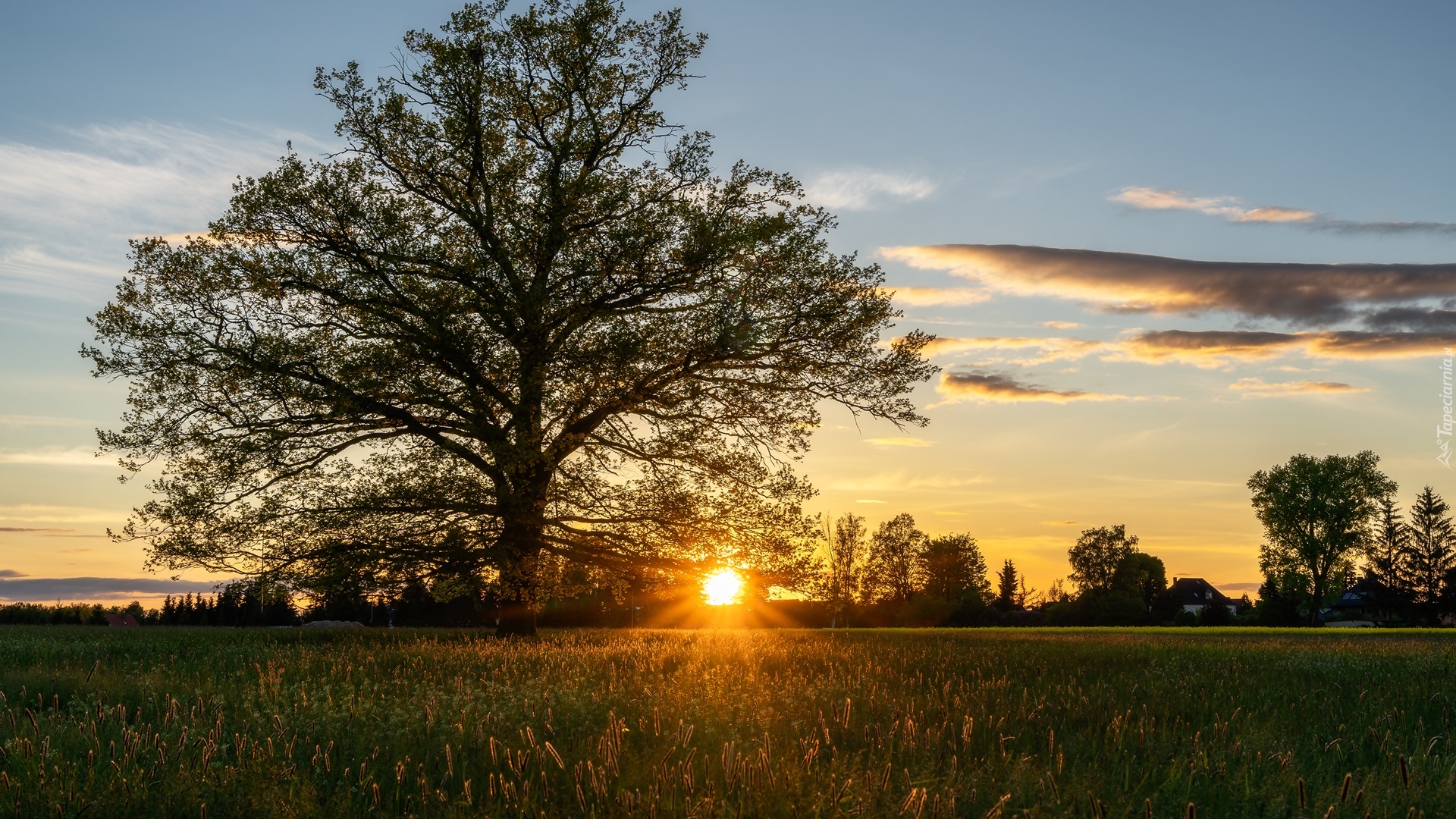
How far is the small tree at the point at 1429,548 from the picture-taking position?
101750 millimetres

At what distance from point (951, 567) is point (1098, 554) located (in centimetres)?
1939

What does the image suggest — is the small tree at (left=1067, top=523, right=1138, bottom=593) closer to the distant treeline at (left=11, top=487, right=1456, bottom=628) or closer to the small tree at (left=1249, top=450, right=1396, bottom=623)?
the distant treeline at (left=11, top=487, right=1456, bottom=628)

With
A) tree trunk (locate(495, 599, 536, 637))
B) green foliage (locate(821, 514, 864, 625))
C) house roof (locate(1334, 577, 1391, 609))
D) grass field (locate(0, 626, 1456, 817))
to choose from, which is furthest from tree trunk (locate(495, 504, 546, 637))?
Result: house roof (locate(1334, 577, 1391, 609))

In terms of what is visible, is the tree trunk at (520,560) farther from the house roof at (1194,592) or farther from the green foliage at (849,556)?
the house roof at (1194,592)

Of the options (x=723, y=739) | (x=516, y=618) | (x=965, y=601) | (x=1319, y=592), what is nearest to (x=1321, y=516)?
(x=1319, y=592)

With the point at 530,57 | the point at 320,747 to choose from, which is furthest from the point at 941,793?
the point at 530,57

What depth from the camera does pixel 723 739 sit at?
5.96m

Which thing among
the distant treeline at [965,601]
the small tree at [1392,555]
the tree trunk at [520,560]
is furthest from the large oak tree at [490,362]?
the small tree at [1392,555]

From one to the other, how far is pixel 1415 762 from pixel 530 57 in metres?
21.2

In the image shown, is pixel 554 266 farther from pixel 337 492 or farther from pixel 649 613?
pixel 649 613

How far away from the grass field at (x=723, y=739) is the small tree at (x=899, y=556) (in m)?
83.9

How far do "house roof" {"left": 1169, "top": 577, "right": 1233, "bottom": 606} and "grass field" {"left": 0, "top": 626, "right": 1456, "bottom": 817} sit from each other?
14631 centimetres

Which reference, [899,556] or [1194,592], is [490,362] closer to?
[899,556]

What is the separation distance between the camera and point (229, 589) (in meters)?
20.1
